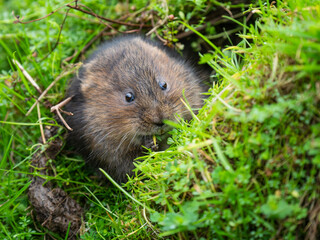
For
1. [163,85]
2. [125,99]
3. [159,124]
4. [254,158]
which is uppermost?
[254,158]

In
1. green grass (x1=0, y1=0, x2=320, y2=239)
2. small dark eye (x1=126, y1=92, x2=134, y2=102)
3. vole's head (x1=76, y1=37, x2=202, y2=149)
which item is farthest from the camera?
small dark eye (x1=126, y1=92, x2=134, y2=102)

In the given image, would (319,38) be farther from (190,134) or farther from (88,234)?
(88,234)

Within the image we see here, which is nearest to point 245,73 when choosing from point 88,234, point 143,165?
point 143,165

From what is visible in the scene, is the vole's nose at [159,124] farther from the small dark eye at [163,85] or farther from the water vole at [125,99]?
the small dark eye at [163,85]

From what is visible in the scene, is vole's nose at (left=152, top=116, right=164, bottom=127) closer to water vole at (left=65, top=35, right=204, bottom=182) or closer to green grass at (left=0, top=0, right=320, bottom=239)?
water vole at (left=65, top=35, right=204, bottom=182)

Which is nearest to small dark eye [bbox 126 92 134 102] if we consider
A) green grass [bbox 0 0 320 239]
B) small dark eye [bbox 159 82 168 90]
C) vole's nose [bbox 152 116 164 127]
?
small dark eye [bbox 159 82 168 90]

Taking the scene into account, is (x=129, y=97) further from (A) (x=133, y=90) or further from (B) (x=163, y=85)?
(B) (x=163, y=85)

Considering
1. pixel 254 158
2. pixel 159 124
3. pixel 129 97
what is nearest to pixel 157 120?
→ pixel 159 124
